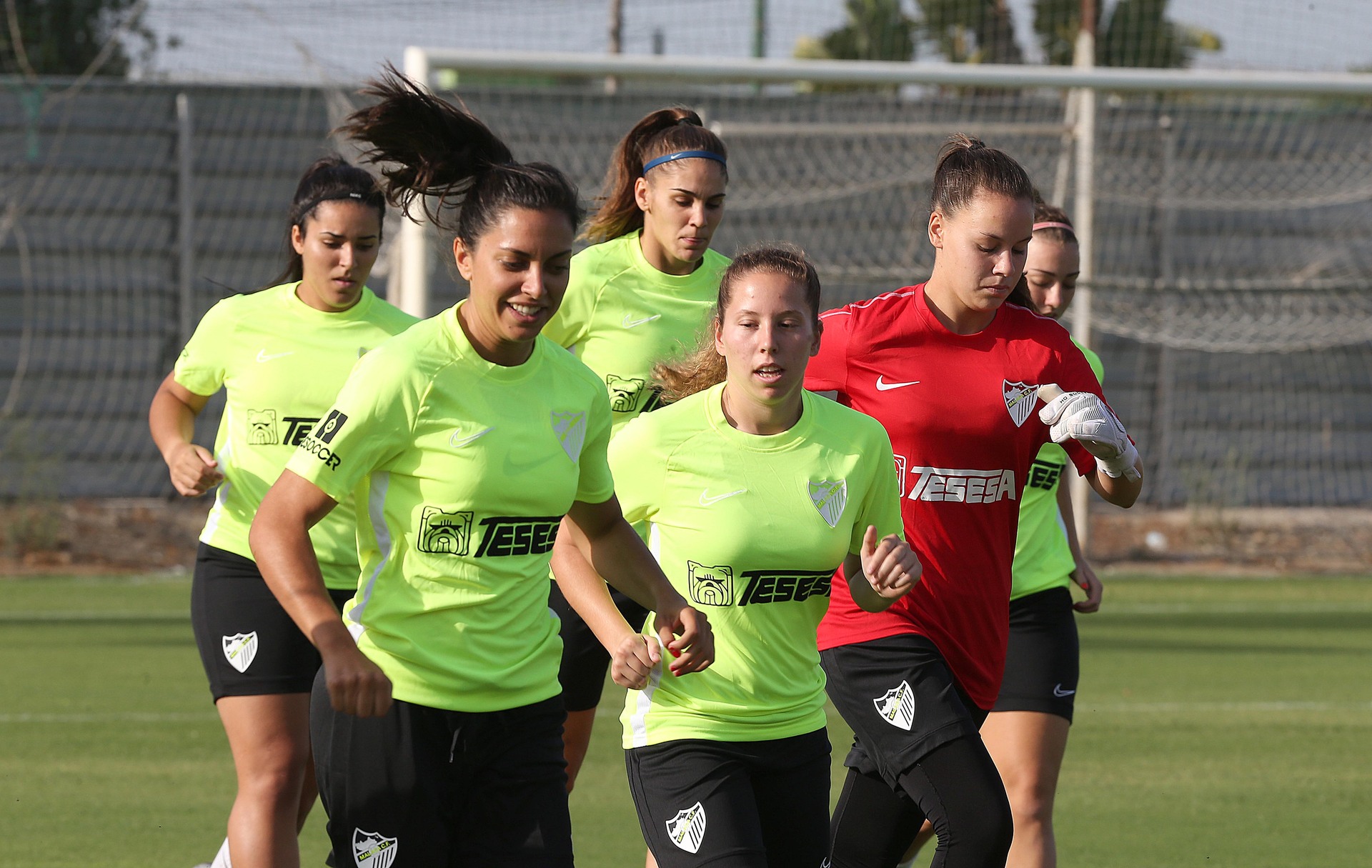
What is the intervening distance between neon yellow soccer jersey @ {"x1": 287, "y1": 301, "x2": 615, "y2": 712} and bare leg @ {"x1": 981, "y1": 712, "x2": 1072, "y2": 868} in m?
1.86

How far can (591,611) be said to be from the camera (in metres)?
3.59

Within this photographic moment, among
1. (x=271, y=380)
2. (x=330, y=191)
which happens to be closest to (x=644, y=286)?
(x=330, y=191)

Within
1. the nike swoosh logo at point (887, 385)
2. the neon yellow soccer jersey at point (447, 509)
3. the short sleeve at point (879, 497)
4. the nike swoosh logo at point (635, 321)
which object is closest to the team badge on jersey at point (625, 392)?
the nike swoosh logo at point (635, 321)

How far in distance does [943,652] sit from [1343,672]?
629 cm

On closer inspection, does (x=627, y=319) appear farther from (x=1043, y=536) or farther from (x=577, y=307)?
(x=1043, y=536)

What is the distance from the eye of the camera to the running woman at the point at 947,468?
3.97 m

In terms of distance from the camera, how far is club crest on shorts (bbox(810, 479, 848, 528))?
367 centimetres

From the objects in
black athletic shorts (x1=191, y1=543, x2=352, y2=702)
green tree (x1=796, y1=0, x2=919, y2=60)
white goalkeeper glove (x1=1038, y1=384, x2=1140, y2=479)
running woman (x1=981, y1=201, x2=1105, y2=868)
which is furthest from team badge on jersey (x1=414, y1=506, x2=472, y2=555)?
green tree (x1=796, y1=0, x2=919, y2=60)

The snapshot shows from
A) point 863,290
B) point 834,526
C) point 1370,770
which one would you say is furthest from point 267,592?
point 863,290

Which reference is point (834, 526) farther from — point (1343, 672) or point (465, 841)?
point (1343, 672)

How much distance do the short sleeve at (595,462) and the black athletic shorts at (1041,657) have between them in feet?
5.65

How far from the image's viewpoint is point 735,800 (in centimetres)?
349

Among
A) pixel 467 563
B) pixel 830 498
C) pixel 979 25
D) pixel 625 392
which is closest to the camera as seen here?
pixel 467 563

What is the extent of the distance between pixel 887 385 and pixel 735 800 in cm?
121
